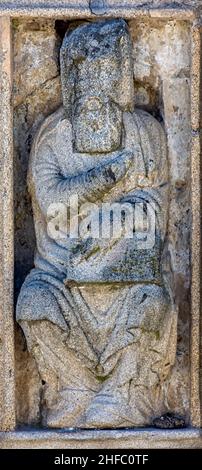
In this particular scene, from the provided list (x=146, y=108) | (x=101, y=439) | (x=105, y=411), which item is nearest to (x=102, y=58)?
(x=146, y=108)

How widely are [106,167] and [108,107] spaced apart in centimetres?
37

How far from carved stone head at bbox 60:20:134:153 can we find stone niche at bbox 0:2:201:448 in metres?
0.16

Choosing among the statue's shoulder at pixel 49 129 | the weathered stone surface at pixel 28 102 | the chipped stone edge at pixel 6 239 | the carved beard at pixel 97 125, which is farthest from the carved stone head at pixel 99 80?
the chipped stone edge at pixel 6 239

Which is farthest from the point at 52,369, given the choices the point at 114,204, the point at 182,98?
the point at 182,98

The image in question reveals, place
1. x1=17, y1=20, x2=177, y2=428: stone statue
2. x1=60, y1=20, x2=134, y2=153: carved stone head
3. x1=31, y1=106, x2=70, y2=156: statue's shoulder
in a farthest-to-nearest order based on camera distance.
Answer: x1=31, y1=106, x2=70, y2=156: statue's shoulder < x1=60, y1=20, x2=134, y2=153: carved stone head < x1=17, y1=20, x2=177, y2=428: stone statue

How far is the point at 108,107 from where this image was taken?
1149 centimetres

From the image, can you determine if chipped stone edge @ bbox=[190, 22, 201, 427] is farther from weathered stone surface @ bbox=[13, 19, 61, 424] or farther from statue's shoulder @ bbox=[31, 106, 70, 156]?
weathered stone surface @ bbox=[13, 19, 61, 424]

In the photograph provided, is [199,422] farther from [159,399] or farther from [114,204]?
[114,204]

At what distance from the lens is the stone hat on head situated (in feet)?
37.6

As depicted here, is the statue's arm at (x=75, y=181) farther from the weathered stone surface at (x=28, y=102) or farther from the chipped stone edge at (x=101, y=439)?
the chipped stone edge at (x=101, y=439)

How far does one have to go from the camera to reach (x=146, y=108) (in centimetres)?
1179

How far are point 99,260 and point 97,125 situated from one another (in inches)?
31.4

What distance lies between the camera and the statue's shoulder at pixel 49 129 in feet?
38.1

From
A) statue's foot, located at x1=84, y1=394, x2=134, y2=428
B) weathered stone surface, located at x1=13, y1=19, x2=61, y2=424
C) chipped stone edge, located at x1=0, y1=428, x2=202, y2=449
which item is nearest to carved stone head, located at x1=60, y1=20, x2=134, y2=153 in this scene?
weathered stone surface, located at x1=13, y1=19, x2=61, y2=424
